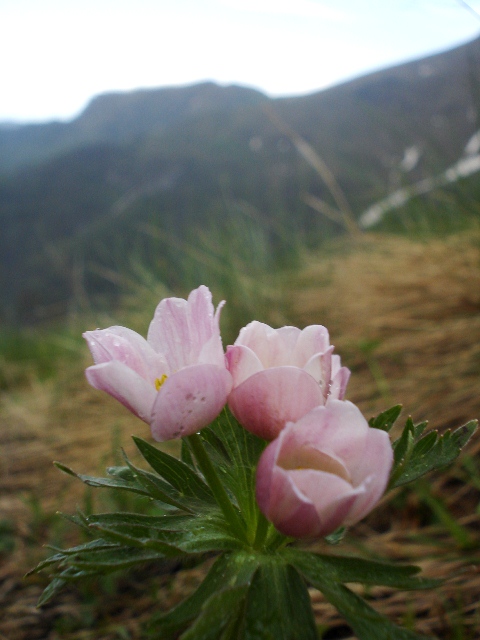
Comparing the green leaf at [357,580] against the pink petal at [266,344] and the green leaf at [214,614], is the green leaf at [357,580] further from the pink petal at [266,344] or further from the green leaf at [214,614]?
the pink petal at [266,344]

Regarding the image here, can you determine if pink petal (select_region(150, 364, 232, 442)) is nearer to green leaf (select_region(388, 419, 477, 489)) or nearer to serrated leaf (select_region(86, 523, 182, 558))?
serrated leaf (select_region(86, 523, 182, 558))

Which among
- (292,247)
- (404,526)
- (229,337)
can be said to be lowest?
(404,526)

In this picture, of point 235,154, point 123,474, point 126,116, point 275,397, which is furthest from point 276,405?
point 126,116

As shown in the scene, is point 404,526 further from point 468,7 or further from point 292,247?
point 292,247

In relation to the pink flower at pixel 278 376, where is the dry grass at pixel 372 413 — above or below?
below

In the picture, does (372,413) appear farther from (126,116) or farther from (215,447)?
(126,116)

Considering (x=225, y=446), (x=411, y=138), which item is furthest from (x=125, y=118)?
(x=225, y=446)

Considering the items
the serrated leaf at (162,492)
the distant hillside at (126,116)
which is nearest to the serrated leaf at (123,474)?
the serrated leaf at (162,492)
